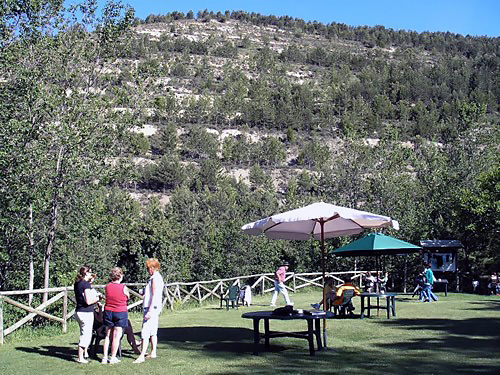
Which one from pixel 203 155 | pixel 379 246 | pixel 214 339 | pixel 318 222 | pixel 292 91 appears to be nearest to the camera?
pixel 214 339

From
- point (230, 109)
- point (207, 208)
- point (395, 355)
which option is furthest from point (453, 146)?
point (230, 109)

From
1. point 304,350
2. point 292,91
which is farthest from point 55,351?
point 292,91

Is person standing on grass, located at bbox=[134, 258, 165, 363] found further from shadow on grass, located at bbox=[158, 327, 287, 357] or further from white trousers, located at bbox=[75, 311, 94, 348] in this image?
shadow on grass, located at bbox=[158, 327, 287, 357]

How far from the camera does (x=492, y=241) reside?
2667 centimetres

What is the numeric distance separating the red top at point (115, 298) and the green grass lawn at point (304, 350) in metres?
0.74

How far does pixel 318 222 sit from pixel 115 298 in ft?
14.5

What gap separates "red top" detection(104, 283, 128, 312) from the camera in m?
7.92

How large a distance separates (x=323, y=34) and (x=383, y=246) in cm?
13459

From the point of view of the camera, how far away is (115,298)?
26.0 ft

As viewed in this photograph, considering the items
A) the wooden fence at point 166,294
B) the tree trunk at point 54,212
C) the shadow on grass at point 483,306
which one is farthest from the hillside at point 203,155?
the shadow on grass at point 483,306

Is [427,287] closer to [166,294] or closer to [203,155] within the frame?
[166,294]

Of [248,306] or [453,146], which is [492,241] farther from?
[248,306]

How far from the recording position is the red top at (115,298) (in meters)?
7.92

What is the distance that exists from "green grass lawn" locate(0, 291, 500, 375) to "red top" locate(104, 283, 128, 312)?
74 cm
